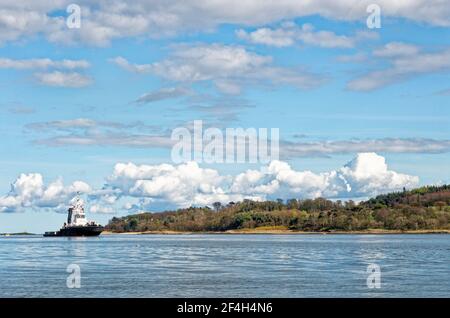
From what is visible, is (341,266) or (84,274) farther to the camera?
(341,266)

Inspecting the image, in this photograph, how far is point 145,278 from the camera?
90375 mm
